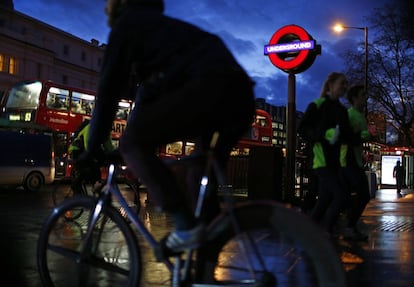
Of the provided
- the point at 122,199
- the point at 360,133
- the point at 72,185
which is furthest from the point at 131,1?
the point at 72,185

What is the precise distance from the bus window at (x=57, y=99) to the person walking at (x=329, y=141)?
58.9 ft

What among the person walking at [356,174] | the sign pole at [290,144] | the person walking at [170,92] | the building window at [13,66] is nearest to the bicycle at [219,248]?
the person walking at [170,92]

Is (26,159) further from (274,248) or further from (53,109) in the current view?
(274,248)

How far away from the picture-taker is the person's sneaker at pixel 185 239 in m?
2.68

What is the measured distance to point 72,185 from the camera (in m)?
7.94

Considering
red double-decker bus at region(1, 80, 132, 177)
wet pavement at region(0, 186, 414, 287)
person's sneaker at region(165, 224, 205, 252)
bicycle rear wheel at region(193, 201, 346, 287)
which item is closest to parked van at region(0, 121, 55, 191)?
red double-decker bus at region(1, 80, 132, 177)

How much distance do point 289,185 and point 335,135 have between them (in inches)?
214

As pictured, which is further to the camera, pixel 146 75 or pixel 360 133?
pixel 360 133

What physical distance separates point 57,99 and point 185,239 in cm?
2119

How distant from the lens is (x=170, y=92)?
2.71 metres

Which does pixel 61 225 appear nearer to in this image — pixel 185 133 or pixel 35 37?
pixel 185 133

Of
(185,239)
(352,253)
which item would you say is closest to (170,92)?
(185,239)

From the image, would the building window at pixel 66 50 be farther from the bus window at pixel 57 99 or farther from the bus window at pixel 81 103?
the bus window at pixel 57 99

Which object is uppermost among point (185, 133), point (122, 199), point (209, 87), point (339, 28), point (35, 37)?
point (35, 37)
